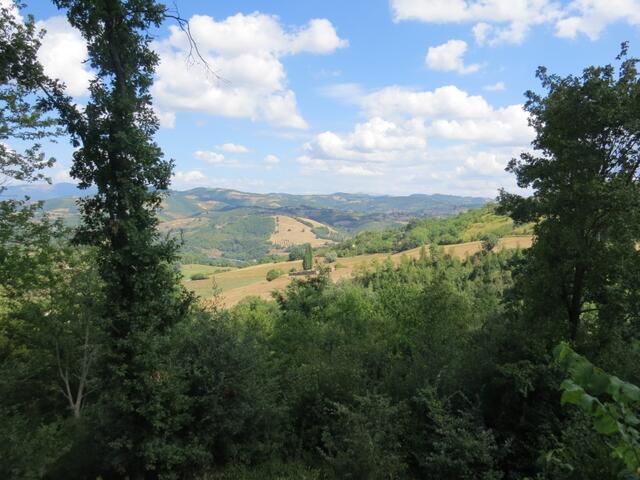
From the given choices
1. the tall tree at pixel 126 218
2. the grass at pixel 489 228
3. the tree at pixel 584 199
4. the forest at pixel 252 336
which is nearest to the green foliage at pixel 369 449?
the forest at pixel 252 336

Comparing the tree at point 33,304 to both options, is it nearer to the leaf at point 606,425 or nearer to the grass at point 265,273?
the leaf at point 606,425

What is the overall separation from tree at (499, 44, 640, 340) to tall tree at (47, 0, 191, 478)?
12.3 m

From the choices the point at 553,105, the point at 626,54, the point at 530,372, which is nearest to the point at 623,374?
the point at 530,372

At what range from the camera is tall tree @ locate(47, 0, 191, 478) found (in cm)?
1176

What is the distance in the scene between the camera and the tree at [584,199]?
12.1m

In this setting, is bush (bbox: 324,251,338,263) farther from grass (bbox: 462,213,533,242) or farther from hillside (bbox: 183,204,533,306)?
grass (bbox: 462,213,533,242)

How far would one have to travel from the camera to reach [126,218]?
478 inches

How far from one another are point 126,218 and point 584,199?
14.0m

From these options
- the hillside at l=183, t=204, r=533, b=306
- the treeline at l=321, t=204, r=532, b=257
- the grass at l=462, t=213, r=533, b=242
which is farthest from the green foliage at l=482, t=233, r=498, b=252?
the treeline at l=321, t=204, r=532, b=257

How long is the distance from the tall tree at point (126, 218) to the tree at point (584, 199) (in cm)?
1233

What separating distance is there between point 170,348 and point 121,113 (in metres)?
7.76

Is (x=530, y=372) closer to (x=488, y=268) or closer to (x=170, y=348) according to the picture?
(x=170, y=348)

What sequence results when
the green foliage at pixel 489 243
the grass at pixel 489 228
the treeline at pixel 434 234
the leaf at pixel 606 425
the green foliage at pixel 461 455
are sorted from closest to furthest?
the leaf at pixel 606 425 → the green foliage at pixel 461 455 → the green foliage at pixel 489 243 → the grass at pixel 489 228 → the treeline at pixel 434 234

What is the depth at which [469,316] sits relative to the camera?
33344mm
